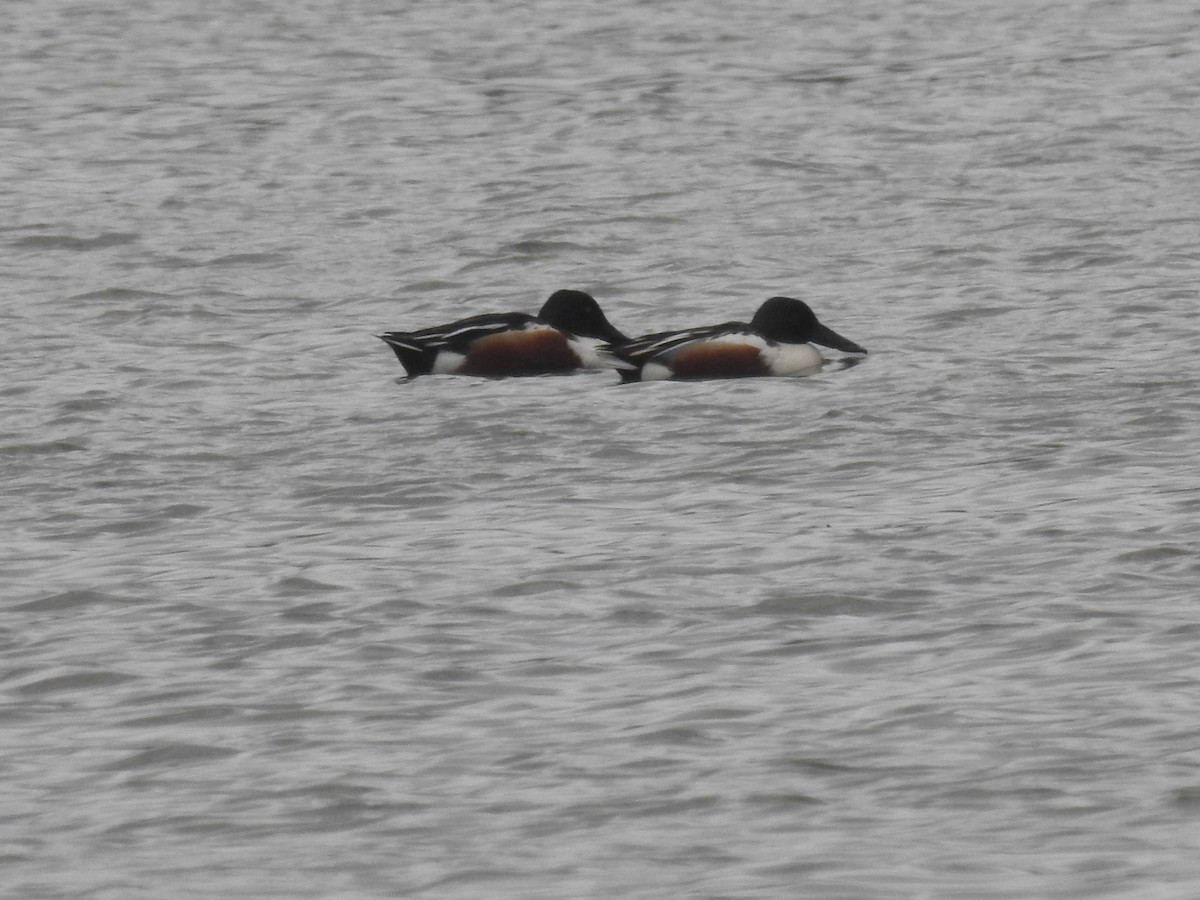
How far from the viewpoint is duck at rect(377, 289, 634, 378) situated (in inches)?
605

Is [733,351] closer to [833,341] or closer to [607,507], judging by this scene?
[833,341]

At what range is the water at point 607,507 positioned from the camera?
25.4 ft

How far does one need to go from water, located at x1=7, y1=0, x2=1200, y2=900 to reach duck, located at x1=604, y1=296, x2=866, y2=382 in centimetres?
24

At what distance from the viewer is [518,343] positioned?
15.6 metres

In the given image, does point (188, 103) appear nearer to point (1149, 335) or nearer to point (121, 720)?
point (1149, 335)

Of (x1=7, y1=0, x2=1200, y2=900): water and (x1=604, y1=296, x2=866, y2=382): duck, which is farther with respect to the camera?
(x1=604, y1=296, x2=866, y2=382): duck

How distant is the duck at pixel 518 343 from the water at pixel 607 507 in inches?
12.8

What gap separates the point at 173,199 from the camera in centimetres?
2148

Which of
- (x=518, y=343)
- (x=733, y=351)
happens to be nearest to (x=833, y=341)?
(x=733, y=351)

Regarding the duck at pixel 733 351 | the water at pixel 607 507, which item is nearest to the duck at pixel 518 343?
the duck at pixel 733 351

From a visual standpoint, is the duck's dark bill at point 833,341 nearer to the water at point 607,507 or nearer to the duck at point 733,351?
the duck at point 733,351

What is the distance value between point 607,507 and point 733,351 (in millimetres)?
3663

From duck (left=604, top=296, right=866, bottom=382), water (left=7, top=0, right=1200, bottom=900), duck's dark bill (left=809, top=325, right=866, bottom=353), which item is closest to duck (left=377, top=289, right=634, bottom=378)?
duck (left=604, top=296, right=866, bottom=382)

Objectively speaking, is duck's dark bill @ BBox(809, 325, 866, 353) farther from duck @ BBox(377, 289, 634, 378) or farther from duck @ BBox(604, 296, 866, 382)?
duck @ BBox(377, 289, 634, 378)
